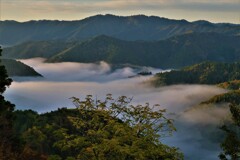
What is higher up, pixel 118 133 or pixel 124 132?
pixel 124 132

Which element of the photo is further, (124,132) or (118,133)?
(118,133)

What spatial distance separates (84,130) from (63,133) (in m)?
2.16

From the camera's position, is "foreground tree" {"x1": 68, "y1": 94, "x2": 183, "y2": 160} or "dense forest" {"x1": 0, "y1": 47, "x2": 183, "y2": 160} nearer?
"foreground tree" {"x1": 68, "y1": 94, "x2": 183, "y2": 160}

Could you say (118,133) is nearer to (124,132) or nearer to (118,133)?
(118,133)

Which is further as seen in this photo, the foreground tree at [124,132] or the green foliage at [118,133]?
the green foliage at [118,133]

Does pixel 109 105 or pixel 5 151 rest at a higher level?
pixel 109 105

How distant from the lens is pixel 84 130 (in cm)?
3148

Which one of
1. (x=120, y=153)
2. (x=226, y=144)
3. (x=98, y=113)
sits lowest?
(x=226, y=144)

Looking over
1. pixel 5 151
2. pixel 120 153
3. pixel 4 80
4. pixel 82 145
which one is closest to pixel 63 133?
pixel 82 145

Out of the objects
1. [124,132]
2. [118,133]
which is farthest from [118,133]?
[124,132]

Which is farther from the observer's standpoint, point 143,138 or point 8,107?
point 8,107

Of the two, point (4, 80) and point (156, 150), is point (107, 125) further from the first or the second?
point (4, 80)

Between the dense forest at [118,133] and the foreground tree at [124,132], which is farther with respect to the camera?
the dense forest at [118,133]

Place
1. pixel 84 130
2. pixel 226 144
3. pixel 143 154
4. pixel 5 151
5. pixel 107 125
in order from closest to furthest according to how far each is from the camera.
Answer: pixel 143 154
pixel 107 125
pixel 84 130
pixel 5 151
pixel 226 144
